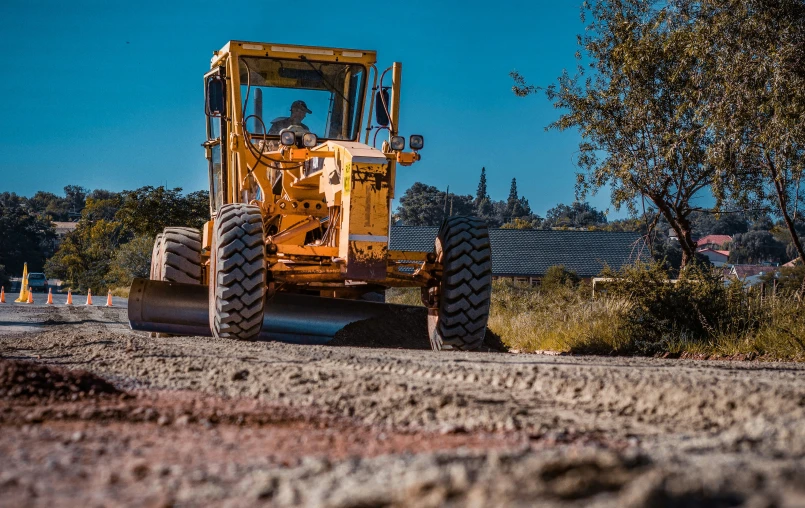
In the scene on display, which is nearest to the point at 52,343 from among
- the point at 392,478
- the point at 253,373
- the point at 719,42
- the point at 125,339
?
the point at 125,339

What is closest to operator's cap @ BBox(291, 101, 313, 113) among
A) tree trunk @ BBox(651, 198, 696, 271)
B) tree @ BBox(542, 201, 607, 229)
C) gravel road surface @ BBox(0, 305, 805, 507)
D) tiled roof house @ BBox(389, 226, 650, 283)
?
gravel road surface @ BBox(0, 305, 805, 507)

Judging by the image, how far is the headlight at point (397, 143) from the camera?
10.6 metres

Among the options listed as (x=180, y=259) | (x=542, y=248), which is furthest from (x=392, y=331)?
(x=542, y=248)

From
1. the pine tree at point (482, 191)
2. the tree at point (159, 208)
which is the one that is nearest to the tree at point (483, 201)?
the pine tree at point (482, 191)

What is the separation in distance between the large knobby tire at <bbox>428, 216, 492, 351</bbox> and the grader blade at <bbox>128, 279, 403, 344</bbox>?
176 cm

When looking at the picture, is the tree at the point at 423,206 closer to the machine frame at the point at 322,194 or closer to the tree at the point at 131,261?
the tree at the point at 131,261

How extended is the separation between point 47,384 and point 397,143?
5.56 metres

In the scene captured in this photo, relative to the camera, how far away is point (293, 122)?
11672 millimetres

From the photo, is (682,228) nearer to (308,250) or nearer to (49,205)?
(308,250)

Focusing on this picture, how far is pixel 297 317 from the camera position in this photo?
11.9m

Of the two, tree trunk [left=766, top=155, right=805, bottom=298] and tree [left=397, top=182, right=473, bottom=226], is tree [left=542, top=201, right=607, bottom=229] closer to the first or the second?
tree [left=397, top=182, right=473, bottom=226]

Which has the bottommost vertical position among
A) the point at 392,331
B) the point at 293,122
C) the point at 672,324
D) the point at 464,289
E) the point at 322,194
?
the point at 392,331

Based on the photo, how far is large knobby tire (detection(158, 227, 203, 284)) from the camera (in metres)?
12.3

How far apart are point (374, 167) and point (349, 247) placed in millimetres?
882
